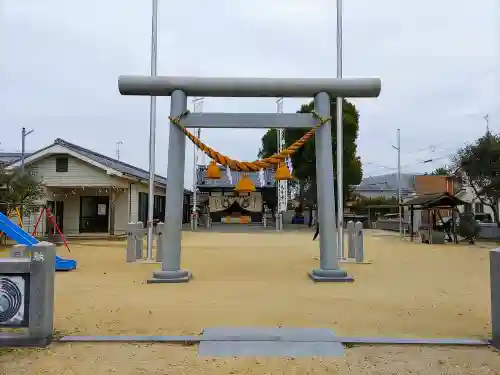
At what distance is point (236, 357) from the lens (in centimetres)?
434

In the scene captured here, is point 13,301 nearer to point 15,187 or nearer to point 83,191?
point 15,187

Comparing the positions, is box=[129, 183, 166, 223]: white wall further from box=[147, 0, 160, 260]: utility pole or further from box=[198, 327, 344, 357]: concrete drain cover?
box=[198, 327, 344, 357]: concrete drain cover

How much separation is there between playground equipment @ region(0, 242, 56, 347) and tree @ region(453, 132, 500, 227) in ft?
65.2

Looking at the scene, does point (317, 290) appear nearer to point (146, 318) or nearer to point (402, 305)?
point (402, 305)

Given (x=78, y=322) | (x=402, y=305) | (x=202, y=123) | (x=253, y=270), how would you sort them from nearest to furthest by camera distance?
(x=78, y=322) < (x=402, y=305) < (x=202, y=123) < (x=253, y=270)

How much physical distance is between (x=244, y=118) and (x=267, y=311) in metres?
4.06

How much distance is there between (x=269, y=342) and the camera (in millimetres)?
4734

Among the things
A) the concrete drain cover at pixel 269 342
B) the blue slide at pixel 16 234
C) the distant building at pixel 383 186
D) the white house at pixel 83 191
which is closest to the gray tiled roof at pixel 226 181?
the white house at pixel 83 191

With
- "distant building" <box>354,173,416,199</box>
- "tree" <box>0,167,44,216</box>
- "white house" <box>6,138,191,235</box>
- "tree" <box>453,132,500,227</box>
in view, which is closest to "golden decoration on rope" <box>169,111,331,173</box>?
"tree" <box>0,167,44,216</box>

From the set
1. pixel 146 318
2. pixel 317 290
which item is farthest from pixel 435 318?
pixel 146 318

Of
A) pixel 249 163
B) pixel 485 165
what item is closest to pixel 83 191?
pixel 249 163

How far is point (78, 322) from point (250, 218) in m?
29.6

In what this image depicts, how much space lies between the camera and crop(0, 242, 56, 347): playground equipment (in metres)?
4.67

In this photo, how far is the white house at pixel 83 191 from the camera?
70.0ft
